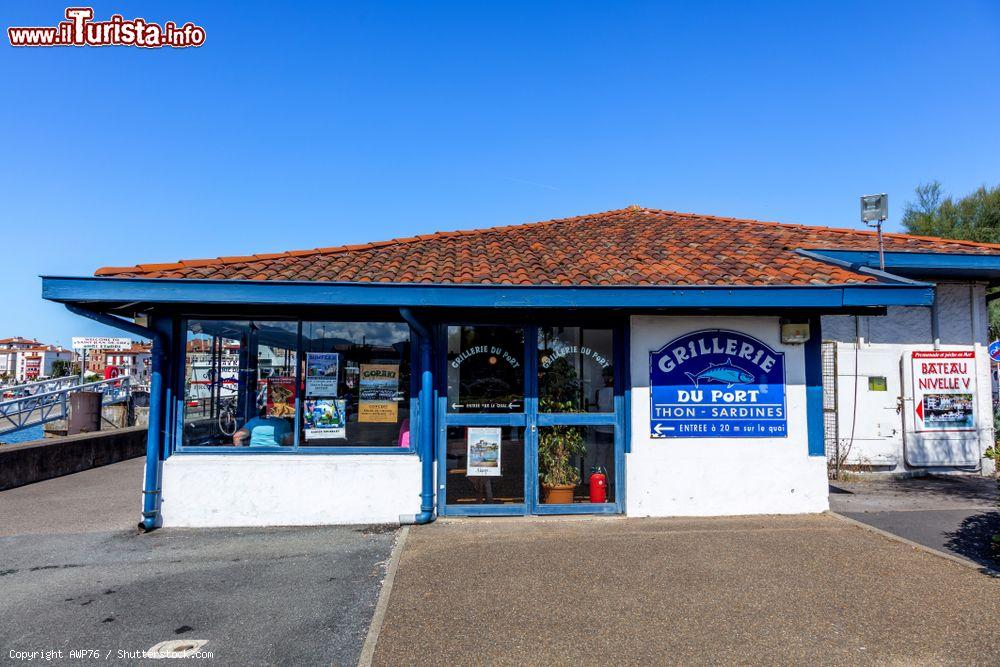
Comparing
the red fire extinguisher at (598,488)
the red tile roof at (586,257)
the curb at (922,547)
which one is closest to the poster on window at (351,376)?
the red tile roof at (586,257)

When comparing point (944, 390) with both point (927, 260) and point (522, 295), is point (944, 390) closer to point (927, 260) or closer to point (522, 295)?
point (927, 260)

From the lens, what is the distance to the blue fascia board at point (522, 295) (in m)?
6.52

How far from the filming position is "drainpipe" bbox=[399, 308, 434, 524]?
6.81m

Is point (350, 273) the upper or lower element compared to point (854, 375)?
upper

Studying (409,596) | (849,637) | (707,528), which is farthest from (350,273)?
(849,637)

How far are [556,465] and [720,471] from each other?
192cm

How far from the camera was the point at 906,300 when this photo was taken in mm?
6703

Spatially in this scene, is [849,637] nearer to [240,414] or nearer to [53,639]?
[53,639]

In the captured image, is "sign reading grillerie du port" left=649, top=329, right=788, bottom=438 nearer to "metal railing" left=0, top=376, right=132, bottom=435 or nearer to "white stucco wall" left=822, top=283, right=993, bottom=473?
"white stucco wall" left=822, top=283, right=993, bottom=473

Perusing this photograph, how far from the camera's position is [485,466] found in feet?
23.3

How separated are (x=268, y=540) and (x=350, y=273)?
3.05 metres

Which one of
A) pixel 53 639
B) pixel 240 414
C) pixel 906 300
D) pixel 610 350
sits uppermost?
pixel 906 300

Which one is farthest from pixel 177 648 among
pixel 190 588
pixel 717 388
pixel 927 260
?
pixel 927 260

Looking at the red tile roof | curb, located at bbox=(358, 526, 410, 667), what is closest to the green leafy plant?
the red tile roof
